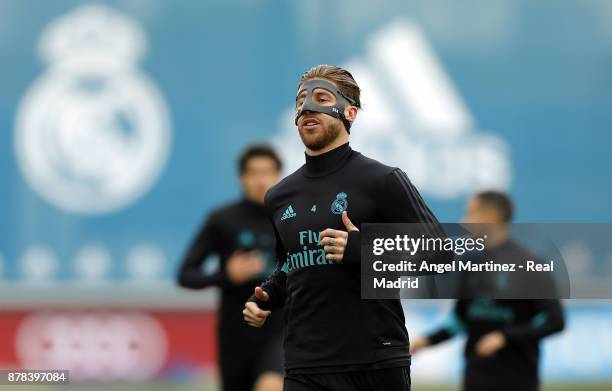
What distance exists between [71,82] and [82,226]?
5.49ft

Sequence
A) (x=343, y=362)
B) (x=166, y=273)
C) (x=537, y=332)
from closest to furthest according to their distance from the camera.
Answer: (x=343, y=362) < (x=537, y=332) < (x=166, y=273)

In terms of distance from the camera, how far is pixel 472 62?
1519cm

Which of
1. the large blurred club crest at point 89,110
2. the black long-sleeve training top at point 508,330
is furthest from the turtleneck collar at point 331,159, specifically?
the large blurred club crest at point 89,110

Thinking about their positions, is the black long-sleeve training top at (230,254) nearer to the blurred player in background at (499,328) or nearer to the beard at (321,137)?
the blurred player in background at (499,328)

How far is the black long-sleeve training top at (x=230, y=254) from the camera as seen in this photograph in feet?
31.0

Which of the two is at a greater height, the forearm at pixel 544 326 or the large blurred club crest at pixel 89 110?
the large blurred club crest at pixel 89 110

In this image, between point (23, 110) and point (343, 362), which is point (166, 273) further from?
point (343, 362)

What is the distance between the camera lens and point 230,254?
31.7ft

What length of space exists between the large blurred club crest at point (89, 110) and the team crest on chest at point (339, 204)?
893cm

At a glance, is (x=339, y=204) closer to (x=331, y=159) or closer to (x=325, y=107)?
(x=331, y=159)

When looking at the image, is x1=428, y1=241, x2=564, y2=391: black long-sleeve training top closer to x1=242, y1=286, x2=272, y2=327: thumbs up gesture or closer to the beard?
x1=242, y1=286, x2=272, y2=327: thumbs up gesture

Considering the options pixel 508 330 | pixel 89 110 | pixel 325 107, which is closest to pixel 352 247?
pixel 325 107

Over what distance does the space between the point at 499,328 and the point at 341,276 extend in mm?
2852

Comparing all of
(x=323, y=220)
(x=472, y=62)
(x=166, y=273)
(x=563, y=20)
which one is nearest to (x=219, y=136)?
(x=166, y=273)
